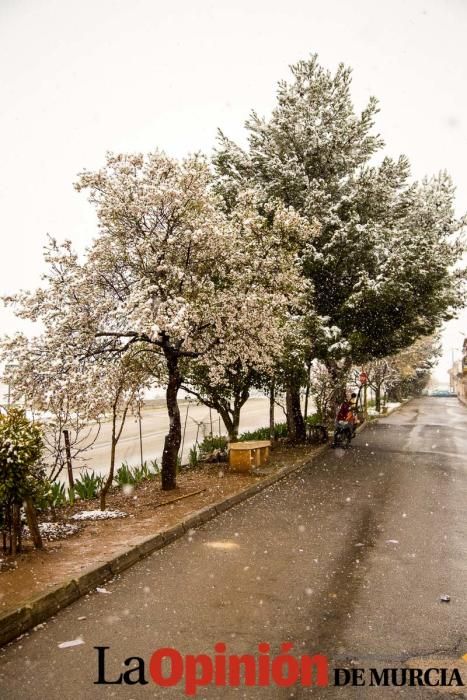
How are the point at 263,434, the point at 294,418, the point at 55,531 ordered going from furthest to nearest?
the point at 294,418 < the point at 263,434 < the point at 55,531

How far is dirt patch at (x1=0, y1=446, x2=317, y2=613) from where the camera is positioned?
5.98 meters

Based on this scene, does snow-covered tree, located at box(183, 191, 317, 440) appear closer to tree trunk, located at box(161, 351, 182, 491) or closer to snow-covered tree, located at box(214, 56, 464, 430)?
tree trunk, located at box(161, 351, 182, 491)

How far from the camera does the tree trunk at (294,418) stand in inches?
815

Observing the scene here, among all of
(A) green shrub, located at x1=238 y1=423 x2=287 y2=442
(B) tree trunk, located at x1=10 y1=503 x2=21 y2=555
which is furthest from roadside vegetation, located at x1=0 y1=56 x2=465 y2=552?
(A) green shrub, located at x1=238 y1=423 x2=287 y2=442

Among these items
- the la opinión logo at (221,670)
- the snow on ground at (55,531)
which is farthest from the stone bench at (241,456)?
the la opinión logo at (221,670)

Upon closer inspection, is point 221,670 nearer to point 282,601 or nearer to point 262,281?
point 282,601

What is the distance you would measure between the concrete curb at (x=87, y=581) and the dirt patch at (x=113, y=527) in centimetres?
13

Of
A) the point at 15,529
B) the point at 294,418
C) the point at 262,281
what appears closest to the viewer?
the point at 15,529

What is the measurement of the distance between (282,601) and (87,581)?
2.22 meters

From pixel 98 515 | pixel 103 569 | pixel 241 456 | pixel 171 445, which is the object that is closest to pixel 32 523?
pixel 103 569

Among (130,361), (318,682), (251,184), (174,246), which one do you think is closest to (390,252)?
(251,184)

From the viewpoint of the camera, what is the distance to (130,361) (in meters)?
11.2

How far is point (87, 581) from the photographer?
6047 millimetres

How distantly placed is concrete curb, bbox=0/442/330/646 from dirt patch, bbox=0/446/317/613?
0.43 ft
